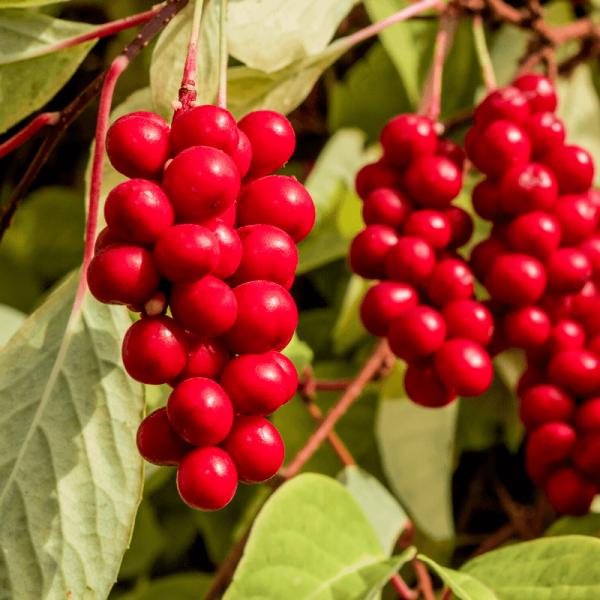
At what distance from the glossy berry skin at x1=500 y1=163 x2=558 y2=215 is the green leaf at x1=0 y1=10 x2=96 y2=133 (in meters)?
0.31

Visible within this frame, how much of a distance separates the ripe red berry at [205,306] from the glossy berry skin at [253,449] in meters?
0.05

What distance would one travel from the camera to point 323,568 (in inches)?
17.1

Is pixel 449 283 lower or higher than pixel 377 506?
higher

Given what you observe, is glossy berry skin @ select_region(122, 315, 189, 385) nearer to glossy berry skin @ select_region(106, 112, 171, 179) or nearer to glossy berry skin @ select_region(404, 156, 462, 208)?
glossy berry skin @ select_region(106, 112, 171, 179)

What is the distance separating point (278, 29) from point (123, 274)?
9.2 inches

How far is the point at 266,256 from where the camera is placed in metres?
0.29

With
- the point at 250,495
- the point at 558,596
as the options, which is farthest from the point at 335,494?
the point at 250,495

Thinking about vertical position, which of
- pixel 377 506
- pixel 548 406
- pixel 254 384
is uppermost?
pixel 254 384

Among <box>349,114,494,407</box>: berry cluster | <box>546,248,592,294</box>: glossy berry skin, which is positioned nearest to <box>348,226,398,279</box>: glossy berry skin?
<box>349,114,494,407</box>: berry cluster

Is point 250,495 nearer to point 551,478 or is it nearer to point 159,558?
point 159,558

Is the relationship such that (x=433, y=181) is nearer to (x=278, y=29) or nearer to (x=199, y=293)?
(x=278, y=29)

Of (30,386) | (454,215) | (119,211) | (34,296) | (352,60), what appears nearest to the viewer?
(119,211)

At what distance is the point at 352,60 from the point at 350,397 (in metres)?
0.61

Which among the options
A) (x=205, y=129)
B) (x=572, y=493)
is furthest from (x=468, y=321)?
(x=205, y=129)
